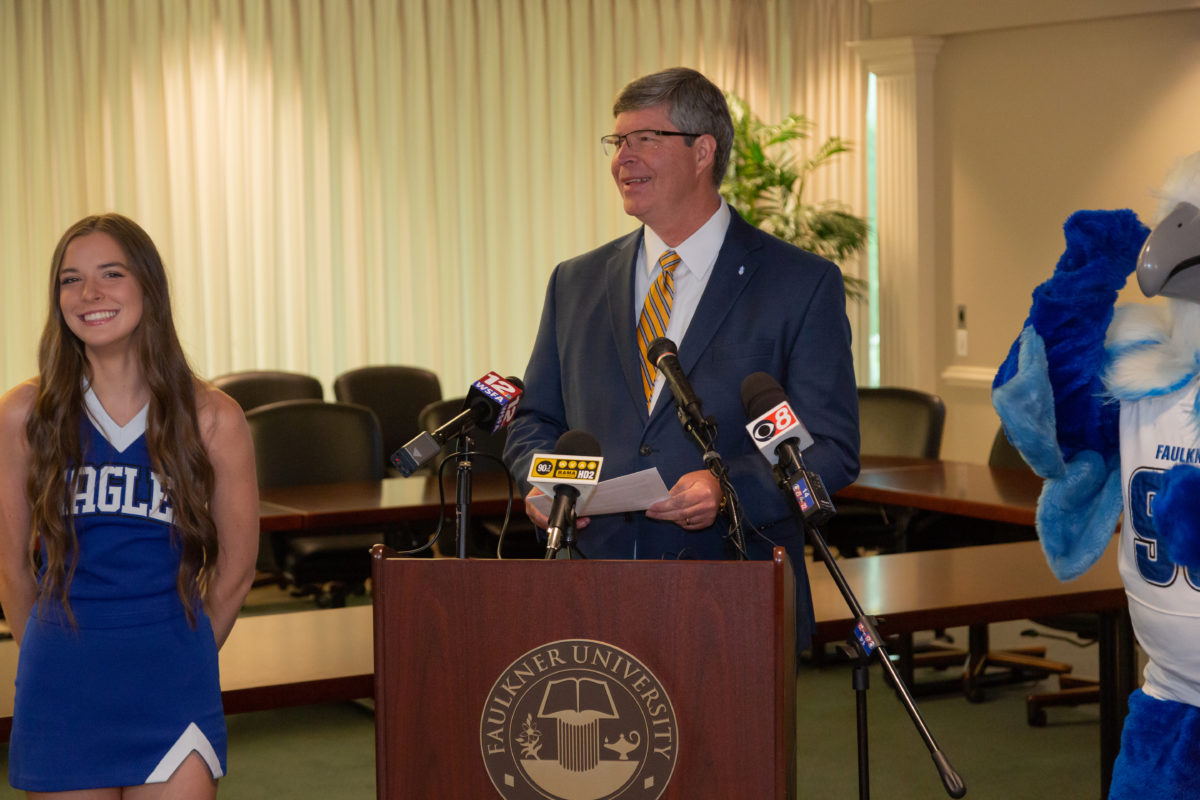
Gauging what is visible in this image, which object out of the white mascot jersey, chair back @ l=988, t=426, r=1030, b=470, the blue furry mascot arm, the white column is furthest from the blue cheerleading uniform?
the white column

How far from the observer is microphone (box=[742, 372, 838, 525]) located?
1794 millimetres

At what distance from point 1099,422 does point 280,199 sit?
647cm

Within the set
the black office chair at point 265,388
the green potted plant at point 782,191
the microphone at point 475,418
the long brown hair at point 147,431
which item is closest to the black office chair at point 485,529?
the black office chair at point 265,388

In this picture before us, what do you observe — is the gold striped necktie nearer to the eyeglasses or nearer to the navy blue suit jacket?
the navy blue suit jacket

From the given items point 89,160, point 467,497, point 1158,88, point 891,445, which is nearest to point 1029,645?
point 891,445

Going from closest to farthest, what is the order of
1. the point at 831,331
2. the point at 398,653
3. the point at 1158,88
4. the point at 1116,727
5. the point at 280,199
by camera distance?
the point at 398,653
the point at 831,331
the point at 1116,727
the point at 1158,88
the point at 280,199

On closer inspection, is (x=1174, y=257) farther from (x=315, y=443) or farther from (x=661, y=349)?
(x=315, y=443)

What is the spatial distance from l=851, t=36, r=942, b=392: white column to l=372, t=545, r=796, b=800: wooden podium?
6846 mm

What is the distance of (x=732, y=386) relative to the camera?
2.45m

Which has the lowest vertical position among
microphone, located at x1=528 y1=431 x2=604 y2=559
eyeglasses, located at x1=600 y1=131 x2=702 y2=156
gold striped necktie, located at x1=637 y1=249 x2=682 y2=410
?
microphone, located at x1=528 y1=431 x2=604 y2=559

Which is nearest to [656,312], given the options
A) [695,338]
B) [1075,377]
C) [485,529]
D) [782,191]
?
[695,338]

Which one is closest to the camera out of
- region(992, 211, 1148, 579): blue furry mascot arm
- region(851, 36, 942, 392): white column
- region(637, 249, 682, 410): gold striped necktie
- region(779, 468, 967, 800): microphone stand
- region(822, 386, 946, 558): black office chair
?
region(779, 468, 967, 800): microphone stand

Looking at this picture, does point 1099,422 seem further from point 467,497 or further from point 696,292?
point 467,497

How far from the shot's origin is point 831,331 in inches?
97.2
